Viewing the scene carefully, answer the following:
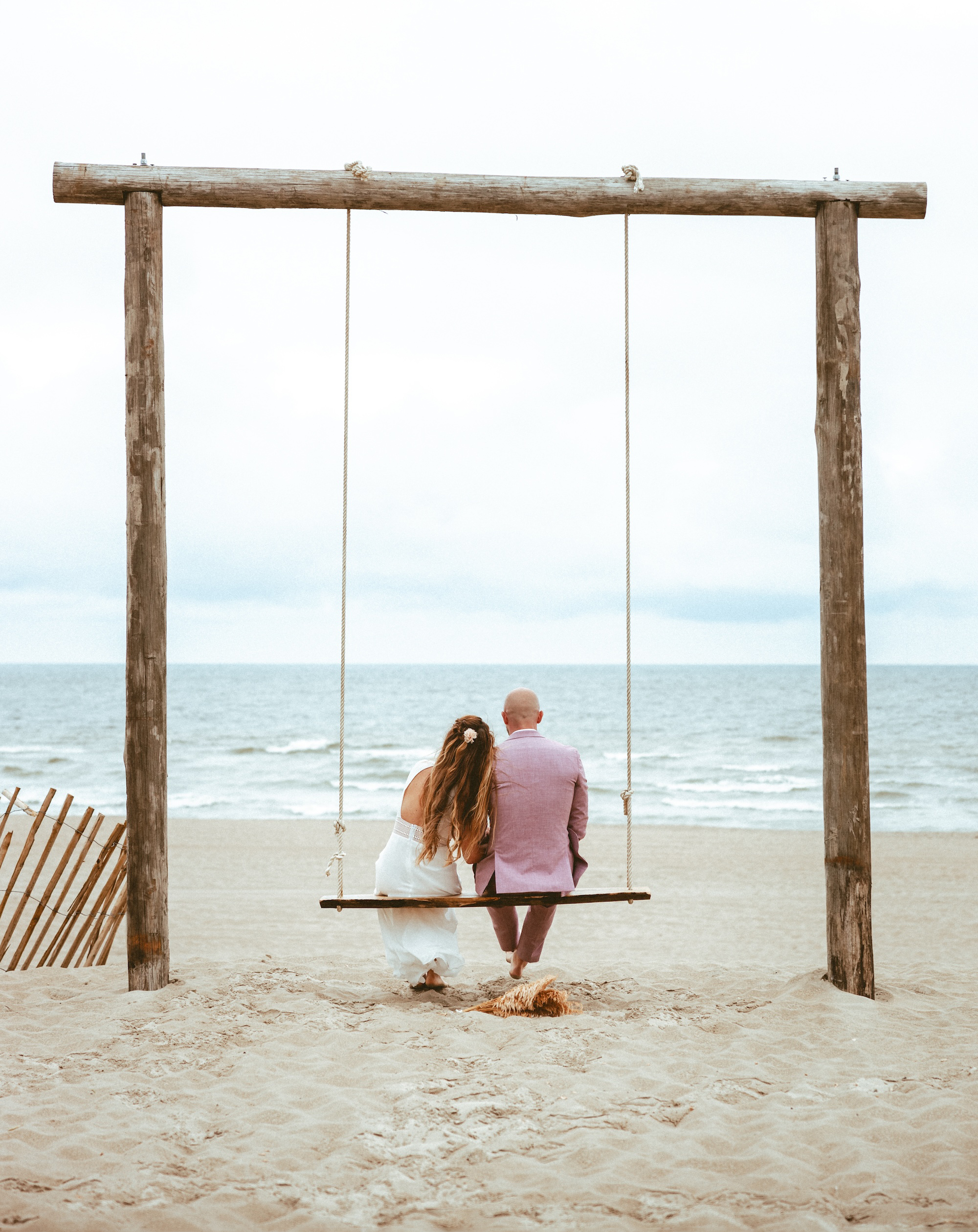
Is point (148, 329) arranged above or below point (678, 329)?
below

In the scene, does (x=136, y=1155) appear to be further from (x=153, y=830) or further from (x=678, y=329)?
(x=678, y=329)

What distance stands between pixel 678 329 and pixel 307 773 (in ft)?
86.3

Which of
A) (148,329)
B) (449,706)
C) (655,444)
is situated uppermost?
(655,444)

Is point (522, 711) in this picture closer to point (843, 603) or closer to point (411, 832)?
point (411, 832)

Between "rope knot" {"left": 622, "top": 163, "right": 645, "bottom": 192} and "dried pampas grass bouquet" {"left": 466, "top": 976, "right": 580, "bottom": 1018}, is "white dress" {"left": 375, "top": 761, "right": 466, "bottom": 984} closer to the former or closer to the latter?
"dried pampas grass bouquet" {"left": 466, "top": 976, "right": 580, "bottom": 1018}

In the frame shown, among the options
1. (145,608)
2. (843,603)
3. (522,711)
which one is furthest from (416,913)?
(843,603)

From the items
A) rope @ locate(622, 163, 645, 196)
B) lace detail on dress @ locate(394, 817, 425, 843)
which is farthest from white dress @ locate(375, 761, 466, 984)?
rope @ locate(622, 163, 645, 196)

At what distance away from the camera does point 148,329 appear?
418 cm

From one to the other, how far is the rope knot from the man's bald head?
2028 mm

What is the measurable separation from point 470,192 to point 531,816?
2453 millimetres

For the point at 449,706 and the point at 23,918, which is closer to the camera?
the point at 23,918

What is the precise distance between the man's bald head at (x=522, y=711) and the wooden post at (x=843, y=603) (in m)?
1.12

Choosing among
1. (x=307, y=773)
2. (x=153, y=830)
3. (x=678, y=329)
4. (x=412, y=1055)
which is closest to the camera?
(x=412, y=1055)

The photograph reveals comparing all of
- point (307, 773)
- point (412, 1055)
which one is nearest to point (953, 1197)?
point (412, 1055)
